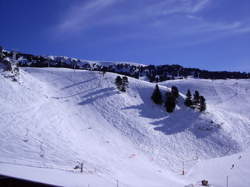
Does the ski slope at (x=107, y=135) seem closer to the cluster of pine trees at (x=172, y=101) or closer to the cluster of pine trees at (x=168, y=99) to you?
the cluster of pine trees at (x=172, y=101)

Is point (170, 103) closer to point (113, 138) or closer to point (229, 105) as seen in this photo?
point (113, 138)

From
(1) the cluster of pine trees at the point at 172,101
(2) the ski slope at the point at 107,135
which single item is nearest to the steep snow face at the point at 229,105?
(2) the ski slope at the point at 107,135

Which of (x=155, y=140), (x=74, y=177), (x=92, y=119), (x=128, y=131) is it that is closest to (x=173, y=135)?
(x=155, y=140)

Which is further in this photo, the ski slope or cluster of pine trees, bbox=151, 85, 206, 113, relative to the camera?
cluster of pine trees, bbox=151, 85, 206, 113

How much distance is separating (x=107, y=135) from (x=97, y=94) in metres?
19.3

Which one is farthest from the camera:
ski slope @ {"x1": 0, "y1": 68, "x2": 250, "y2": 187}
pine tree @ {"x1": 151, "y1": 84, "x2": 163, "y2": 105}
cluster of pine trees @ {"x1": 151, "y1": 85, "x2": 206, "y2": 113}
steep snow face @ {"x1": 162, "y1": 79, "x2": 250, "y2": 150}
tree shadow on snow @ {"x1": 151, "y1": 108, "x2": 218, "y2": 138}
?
pine tree @ {"x1": 151, "y1": 84, "x2": 163, "y2": 105}

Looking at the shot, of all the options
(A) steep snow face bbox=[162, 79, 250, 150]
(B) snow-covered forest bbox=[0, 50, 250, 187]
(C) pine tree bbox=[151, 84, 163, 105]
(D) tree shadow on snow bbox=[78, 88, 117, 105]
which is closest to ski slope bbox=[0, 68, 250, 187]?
(D) tree shadow on snow bbox=[78, 88, 117, 105]

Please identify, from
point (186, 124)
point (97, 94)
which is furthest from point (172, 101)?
point (97, 94)

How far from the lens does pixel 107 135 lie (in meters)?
38.1

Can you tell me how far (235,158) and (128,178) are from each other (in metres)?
19.2

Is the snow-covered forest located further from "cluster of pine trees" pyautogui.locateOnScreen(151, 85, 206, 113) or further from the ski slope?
"cluster of pine trees" pyautogui.locateOnScreen(151, 85, 206, 113)

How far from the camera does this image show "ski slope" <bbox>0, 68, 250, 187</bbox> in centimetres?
2292

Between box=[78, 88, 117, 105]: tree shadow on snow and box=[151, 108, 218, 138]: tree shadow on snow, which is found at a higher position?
box=[78, 88, 117, 105]: tree shadow on snow

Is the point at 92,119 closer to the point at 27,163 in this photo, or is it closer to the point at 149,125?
the point at 149,125
